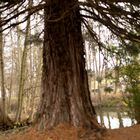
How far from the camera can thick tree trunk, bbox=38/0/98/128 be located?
780cm

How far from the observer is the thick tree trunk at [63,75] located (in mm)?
7801

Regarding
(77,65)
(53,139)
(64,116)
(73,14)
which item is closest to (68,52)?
(77,65)

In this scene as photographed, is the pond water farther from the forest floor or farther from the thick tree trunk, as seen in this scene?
the thick tree trunk

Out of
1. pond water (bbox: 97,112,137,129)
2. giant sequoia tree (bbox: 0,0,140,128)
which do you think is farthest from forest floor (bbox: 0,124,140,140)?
pond water (bbox: 97,112,137,129)

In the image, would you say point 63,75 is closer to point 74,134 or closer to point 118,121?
point 74,134

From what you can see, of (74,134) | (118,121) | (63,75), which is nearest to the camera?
(74,134)

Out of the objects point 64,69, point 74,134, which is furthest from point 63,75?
point 74,134

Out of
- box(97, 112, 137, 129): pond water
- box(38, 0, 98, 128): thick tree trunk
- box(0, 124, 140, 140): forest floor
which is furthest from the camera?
box(97, 112, 137, 129): pond water

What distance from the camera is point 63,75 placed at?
25.8ft

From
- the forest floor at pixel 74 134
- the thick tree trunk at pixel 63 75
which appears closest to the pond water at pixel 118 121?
the forest floor at pixel 74 134

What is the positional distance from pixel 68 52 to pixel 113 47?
11.3 feet

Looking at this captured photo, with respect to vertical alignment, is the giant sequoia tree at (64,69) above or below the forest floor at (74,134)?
above

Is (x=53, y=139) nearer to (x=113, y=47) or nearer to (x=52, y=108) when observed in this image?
(x=52, y=108)

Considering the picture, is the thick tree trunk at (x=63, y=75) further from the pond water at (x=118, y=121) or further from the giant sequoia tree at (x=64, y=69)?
the pond water at (x=118, y=121)
